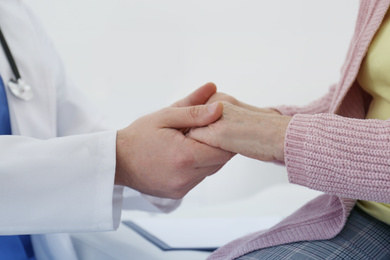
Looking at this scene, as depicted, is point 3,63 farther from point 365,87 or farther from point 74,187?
point 365,87

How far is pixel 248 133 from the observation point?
2.51 ft

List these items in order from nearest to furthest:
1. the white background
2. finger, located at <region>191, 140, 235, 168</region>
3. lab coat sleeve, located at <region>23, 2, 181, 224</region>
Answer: finger, located at <region>191, 140, 235, 168</region> < lab coat sleeve, located at <region>23, 2, 181, 224</region> < the white background

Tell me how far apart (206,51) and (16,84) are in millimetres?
855

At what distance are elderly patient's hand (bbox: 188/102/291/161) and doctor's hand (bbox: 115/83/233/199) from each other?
1 centimetres

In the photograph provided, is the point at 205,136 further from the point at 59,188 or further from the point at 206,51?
the point at 206,51

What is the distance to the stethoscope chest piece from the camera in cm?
93

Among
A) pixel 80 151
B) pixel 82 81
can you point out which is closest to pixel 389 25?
pixel 80 151

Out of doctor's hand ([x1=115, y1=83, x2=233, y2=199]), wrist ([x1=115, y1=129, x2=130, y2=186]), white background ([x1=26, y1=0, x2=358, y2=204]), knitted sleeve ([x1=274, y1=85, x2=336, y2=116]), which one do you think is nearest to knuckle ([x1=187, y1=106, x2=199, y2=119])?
doctor's hand ([x1=115, y1=83, x2=233, y2=199])

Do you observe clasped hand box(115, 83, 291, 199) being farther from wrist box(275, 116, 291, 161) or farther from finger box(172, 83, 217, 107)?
finger box(172, 83, 217, 107)

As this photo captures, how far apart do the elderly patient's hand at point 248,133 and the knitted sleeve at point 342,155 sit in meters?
0.03

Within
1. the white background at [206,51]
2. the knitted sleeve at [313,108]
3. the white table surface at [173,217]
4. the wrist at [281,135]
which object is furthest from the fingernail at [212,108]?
the white background at [206,51]

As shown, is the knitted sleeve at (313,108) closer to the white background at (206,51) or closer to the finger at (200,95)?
the finger at (200,95)

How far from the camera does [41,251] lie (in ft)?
3.24

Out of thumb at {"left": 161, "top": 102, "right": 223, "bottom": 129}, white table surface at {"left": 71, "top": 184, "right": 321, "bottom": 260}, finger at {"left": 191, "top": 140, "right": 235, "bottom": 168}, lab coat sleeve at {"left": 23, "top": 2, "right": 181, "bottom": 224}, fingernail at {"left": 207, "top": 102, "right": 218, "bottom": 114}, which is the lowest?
white table surface at {"left": 71, "top": 184, "right": 321, "bottom": 260}
